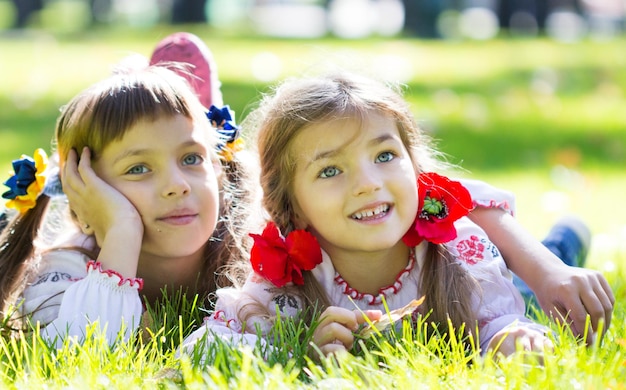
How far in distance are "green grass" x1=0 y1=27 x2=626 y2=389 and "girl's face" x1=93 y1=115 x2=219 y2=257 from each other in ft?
0.92

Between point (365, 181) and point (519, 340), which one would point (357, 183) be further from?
point (519, 340)

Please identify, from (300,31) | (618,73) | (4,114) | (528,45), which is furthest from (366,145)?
(300,31)

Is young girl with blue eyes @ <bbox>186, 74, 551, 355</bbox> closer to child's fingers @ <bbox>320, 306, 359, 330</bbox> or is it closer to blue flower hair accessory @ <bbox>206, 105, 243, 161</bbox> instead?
child's fingers @ <bbox>320, 306, 359, 330</bbox>

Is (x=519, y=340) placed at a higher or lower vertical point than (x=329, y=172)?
lower

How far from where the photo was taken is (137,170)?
10.9 feet

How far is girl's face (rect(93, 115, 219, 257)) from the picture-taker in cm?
327

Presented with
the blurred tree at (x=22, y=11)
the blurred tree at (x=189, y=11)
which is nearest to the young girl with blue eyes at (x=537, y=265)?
the blurred tree at (x=189, y=11)

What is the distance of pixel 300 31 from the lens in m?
19.4

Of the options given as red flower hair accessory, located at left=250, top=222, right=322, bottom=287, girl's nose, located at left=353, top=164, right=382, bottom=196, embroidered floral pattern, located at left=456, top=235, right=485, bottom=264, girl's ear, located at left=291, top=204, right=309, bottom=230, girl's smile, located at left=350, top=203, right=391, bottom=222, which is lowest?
embroidered floral pattern, located at left=456, top=235, right=485, bottom=264

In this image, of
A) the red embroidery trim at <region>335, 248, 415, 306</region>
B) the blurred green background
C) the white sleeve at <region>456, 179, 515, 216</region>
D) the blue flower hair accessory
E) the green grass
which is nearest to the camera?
the green grass

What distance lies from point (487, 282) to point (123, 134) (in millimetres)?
1208

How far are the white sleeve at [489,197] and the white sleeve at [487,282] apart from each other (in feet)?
0.55

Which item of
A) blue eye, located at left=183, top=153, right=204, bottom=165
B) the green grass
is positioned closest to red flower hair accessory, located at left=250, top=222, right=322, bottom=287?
the green grass

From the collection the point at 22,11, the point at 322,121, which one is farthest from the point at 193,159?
the point at 22,11
